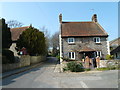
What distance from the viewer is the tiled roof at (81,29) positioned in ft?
96.9

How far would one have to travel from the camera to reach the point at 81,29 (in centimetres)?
3133

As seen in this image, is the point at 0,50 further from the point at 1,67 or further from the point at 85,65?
the point at 85,65

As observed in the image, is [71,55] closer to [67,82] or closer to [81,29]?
[81,29]

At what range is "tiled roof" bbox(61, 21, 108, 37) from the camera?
29539 millimetres

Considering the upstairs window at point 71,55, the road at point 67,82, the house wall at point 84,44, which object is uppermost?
the house wall at point 84,44

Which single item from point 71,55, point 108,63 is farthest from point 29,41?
point 108,63

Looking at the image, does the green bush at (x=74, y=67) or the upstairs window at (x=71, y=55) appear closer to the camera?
the green bush at (x=74, y=67)

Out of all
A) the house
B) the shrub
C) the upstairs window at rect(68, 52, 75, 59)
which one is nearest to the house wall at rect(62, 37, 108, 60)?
the house

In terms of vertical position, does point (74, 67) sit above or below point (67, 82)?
above

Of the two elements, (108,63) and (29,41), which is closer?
(108,63)

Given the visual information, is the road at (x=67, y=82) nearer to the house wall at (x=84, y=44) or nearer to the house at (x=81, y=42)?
the house at (x=81, y=42)

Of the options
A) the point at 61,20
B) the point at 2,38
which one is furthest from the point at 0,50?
the point at 61,20

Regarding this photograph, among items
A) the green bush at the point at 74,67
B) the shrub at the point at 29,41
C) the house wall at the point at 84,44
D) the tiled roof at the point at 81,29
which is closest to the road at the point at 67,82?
the green bush at the point at 74,67

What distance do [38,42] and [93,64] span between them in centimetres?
1700
